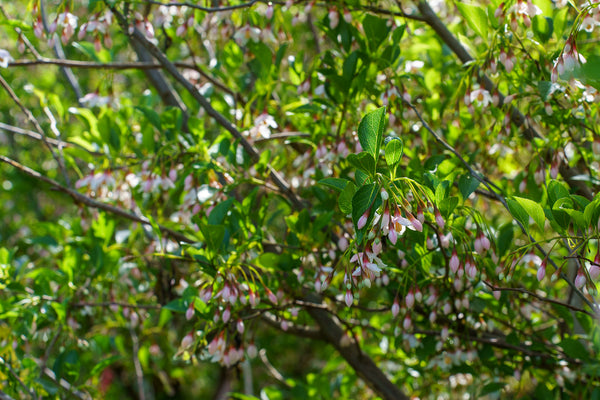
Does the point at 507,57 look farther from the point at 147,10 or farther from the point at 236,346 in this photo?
the point at 147,10

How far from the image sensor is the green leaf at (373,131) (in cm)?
158

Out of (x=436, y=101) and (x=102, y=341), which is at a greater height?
(x=436, y=101)

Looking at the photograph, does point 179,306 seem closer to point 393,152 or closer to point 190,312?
point 190,312

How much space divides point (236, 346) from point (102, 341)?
1282 mm

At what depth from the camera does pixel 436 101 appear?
297cm

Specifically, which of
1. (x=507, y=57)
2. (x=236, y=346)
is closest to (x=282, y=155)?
(x=236, y=346)

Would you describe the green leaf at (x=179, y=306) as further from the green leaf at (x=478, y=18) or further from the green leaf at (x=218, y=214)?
the green leaf at (x=478, y=18)

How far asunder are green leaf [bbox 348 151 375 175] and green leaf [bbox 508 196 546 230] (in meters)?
0.47

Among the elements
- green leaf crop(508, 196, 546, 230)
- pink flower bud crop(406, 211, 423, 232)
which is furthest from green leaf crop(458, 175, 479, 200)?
pink flower bud crop(406, 211, 423, 232)

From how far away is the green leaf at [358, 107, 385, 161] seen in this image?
1.58m

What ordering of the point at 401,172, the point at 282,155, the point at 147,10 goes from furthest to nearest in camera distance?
the point at 147,10, the point at 282,155, the point at 401,172

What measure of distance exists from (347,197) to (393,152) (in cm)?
19

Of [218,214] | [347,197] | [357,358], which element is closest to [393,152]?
[347,197]

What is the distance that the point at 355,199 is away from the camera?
152 centimetres
